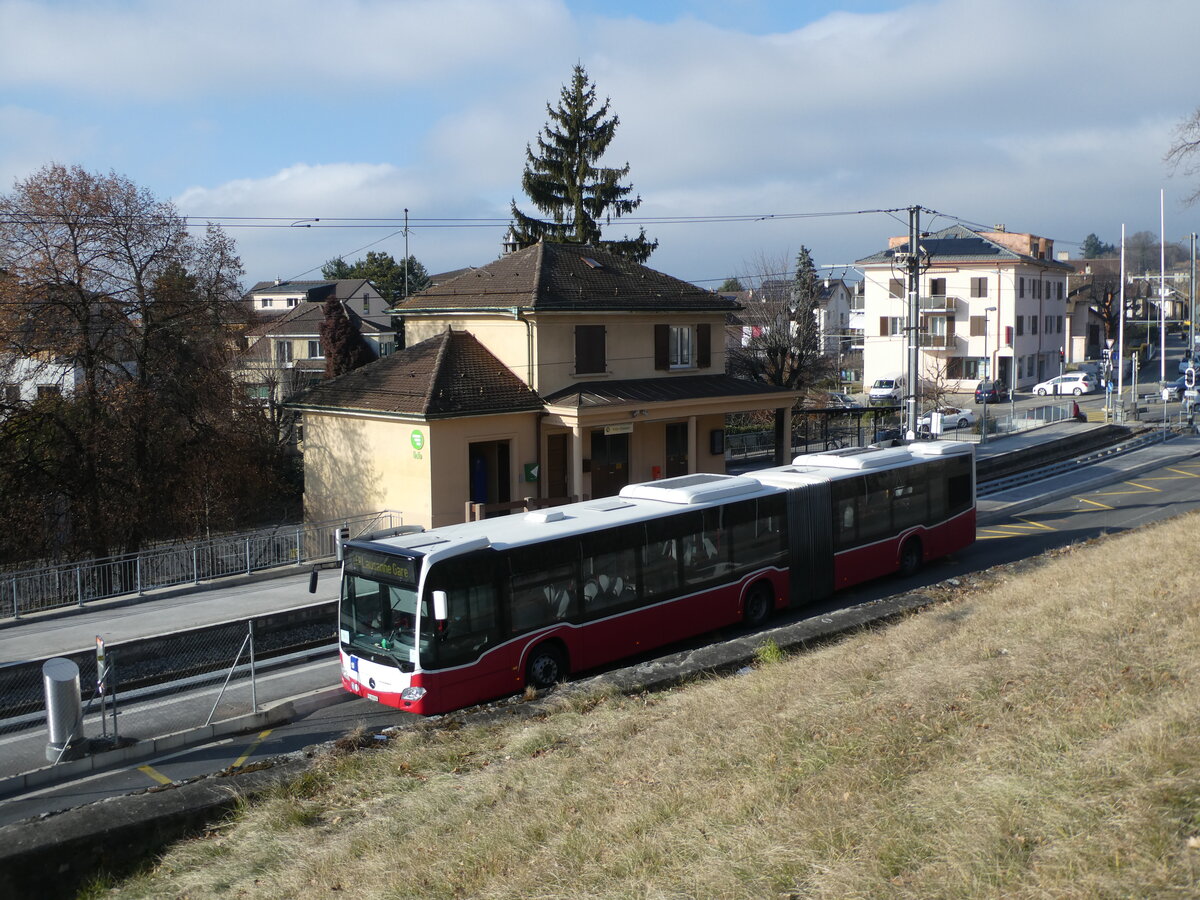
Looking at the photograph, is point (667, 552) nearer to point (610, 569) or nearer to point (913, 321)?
point (610, 569)

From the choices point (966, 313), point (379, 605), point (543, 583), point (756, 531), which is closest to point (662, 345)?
point (756, 531)

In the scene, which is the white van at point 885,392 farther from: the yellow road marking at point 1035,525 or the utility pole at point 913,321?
the yellow road marking at point 1035,525

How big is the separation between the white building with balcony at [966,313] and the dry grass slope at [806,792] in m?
64.9

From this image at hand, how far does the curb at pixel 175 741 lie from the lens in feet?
39.5

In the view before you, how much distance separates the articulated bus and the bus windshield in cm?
2

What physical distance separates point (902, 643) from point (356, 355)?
42.9 m

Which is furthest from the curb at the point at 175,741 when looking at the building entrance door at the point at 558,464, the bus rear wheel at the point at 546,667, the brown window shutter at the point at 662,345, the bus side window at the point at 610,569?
the brown window shutter at the point at 662,345

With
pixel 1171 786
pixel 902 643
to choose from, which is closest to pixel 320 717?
pixel 902 643

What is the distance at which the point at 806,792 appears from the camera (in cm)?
690

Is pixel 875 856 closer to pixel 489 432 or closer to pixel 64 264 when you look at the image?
pixel 489 432

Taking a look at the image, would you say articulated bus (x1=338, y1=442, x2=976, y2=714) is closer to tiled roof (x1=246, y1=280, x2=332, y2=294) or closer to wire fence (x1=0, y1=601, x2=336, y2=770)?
wire fence (x1=0, y1=601, x2=336, y2=770)

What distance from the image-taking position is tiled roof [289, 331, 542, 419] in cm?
2658

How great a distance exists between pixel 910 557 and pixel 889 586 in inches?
46.6

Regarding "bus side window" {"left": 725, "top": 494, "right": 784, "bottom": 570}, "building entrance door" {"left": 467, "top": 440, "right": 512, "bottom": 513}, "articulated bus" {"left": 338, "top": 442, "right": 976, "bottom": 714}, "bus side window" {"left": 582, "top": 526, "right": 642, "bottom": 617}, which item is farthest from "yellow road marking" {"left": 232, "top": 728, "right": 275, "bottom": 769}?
"building entrance door" {"left": 467, "top": 440, "right": 512, "bottom": 513}
